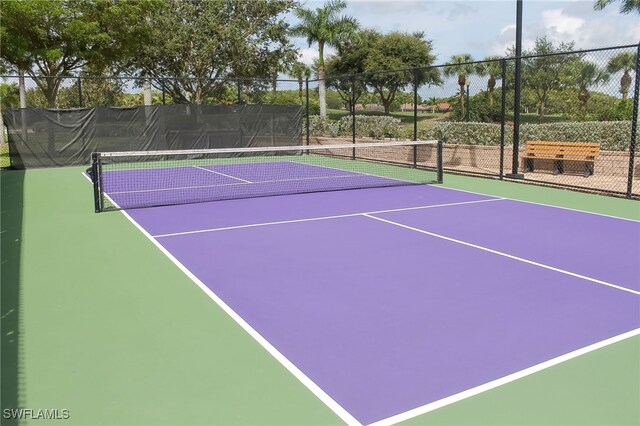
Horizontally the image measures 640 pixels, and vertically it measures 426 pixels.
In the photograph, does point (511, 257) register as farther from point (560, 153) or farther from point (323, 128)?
point (323, 128)

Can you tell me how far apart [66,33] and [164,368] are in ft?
68.6

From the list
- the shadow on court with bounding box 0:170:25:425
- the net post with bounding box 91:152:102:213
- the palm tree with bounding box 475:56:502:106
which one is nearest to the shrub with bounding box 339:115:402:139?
the palm tree with bounding box 475:56:502:106

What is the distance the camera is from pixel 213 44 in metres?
29.2

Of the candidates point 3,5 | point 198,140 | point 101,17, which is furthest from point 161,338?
point 101,17

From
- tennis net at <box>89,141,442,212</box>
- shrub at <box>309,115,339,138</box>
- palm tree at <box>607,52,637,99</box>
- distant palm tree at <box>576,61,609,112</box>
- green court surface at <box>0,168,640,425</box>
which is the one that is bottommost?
green court surface at <box>0,168,640,425</box>

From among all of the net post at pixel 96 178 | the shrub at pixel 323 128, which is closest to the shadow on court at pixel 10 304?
the net post at pixel 96 178

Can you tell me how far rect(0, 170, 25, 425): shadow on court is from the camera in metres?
3.51

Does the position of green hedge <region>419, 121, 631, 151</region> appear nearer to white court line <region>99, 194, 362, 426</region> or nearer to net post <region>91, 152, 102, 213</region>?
net post <region>91, 152, 102, 213</region>

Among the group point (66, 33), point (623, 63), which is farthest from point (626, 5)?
point (66, 33)

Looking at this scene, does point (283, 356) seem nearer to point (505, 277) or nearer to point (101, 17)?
point (505, 277)

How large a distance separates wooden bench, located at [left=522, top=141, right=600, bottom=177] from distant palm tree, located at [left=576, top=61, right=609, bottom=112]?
8672 mm

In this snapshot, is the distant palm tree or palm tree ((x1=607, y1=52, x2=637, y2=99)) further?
palm tree ((x1=607, y1=52, x2=637, y2=99))

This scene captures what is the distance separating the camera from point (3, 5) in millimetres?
19656

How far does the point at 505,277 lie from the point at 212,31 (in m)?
26.8
